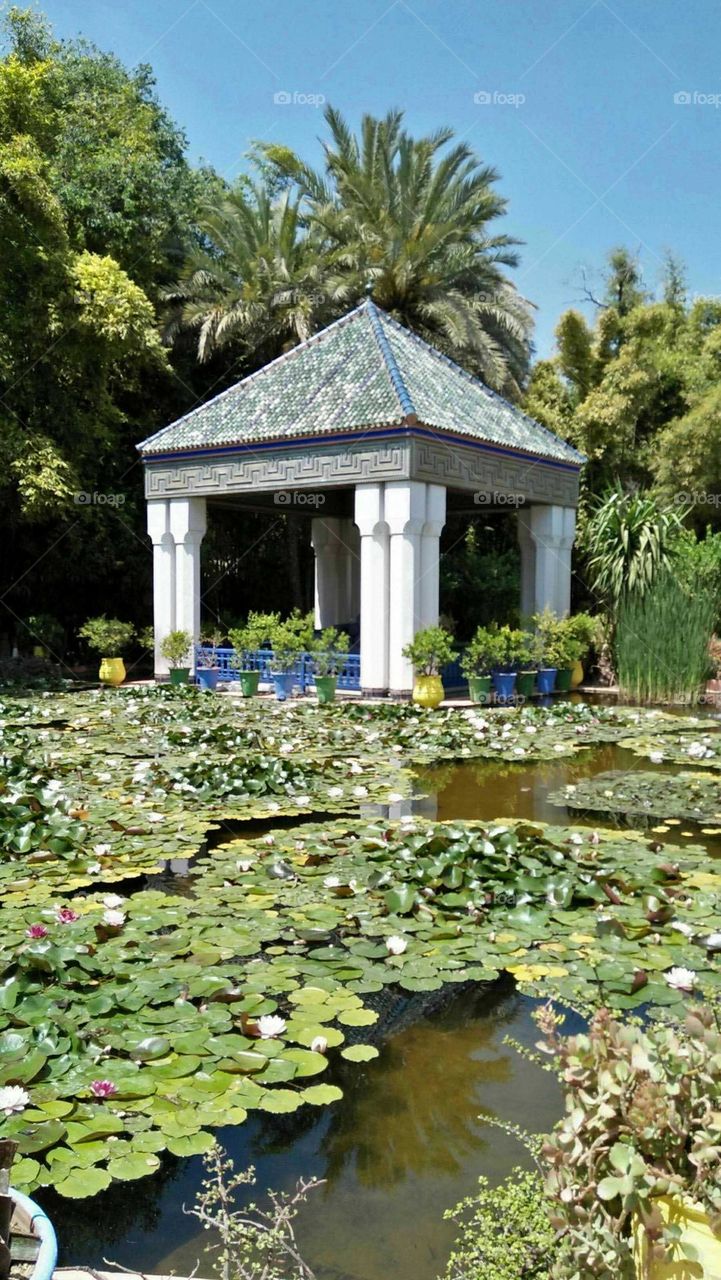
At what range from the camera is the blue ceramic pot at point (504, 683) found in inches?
584

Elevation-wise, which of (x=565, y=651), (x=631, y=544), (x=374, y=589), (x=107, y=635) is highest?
(x=631, y=544)

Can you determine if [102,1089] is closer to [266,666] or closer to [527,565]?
[266,666]

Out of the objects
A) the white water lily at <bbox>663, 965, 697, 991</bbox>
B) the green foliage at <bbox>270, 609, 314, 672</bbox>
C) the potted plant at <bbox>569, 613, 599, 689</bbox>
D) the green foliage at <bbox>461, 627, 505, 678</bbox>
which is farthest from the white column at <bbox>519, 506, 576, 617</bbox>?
the white water lily at <bbox>663, 965, 697, 991</bbox>

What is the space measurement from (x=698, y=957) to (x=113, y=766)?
5.78 metres

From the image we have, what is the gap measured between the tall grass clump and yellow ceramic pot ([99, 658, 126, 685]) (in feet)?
27.5

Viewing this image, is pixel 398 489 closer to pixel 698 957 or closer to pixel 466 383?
pixel 466 383

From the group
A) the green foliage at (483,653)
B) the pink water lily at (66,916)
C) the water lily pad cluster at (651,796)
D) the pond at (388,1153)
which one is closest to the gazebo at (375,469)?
the green foliage at (483,653)

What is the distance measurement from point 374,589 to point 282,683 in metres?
2.02

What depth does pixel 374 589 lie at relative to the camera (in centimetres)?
1456

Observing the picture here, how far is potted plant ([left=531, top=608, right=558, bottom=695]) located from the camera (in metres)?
15.7

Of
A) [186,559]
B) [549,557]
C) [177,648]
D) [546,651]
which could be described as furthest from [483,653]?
[186,559]

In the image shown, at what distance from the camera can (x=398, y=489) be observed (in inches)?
554

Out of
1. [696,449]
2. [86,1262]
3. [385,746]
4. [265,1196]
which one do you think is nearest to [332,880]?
[265,1196]

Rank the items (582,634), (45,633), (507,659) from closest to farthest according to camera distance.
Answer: (507,659) → (582,634) → (45,633)
